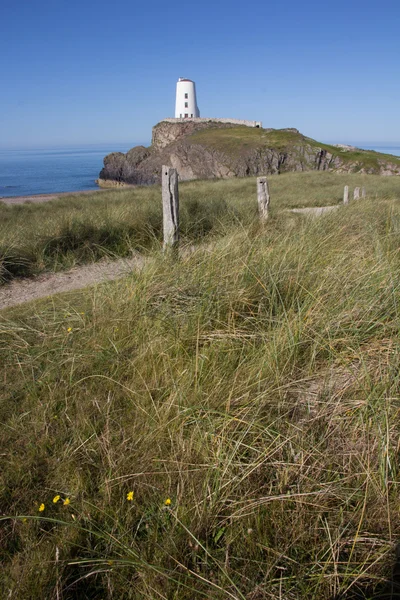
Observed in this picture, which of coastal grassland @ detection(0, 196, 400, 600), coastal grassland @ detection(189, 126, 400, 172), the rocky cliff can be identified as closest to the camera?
coastal grassland @ detection(0, 196, 400, 600)

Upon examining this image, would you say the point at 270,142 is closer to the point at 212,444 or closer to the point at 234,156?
the point at 234,156

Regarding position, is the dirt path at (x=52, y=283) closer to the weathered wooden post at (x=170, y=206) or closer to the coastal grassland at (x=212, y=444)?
the weathered wooden post at (x=170, y=206)

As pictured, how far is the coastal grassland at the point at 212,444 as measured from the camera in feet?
4.95

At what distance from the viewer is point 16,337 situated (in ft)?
10.8

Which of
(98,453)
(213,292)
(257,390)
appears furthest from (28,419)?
(213,292)

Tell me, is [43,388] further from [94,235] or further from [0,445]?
[94,235]

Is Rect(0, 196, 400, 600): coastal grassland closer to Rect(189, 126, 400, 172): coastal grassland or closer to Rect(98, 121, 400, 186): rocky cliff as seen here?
Rect(98, 121, 400, 186): rocky cliff

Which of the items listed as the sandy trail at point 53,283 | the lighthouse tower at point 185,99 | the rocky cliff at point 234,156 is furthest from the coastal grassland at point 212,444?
the lighthouse tower at point 185,99

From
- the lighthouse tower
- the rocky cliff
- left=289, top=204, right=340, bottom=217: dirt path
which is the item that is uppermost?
the lighthouse tower

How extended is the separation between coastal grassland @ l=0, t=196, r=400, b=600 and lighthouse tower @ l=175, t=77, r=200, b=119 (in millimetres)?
80257

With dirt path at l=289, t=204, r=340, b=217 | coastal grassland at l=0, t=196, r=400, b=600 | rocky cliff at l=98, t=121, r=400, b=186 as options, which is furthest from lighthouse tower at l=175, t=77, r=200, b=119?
coastal grassland at l=0, t=196, r=400, b=600

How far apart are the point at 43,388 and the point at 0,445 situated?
1.56 feet

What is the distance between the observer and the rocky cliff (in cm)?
5175

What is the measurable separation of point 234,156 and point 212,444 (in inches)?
2189
